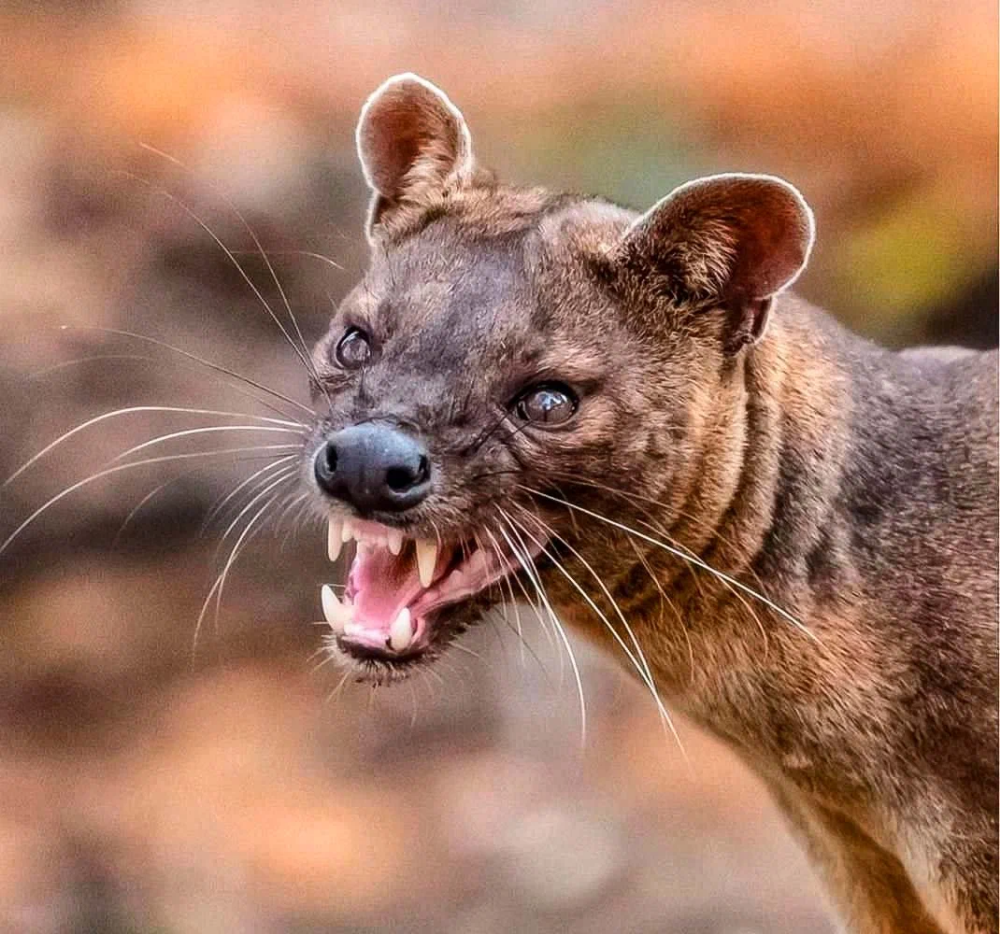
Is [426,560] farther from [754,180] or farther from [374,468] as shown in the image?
[754,180]

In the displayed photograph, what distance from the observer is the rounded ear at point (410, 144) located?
2025 mm

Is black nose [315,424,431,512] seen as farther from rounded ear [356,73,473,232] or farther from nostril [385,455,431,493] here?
rounded ear [356,73,473,232]

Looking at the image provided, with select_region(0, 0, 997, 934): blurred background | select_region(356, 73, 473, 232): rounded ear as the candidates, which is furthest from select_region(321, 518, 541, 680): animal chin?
select_region(0, 0, 997, 934): blurred background

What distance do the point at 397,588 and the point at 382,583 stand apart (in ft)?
0.06

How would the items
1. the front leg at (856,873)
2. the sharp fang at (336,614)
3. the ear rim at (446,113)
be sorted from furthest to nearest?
the front leg at (856,873) → the ear rim at (446,113) → the sharp fang at (336,614)

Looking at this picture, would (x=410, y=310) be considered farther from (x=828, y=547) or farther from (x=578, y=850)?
(x=578, y=850)

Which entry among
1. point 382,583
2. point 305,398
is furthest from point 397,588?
point 305,398

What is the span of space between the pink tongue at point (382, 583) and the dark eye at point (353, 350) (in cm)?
22

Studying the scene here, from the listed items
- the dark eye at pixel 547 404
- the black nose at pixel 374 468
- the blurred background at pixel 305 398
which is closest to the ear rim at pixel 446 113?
the dark eye at pixel 547 404

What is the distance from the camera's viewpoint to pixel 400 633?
1763mm

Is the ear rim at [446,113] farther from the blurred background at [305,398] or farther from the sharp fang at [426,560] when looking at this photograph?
the blurred background at [305,398]

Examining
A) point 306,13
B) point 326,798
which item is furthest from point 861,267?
point 326,798

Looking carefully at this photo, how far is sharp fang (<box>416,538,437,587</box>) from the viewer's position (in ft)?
5.79

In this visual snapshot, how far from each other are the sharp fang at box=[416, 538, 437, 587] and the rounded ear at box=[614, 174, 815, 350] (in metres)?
0.41
